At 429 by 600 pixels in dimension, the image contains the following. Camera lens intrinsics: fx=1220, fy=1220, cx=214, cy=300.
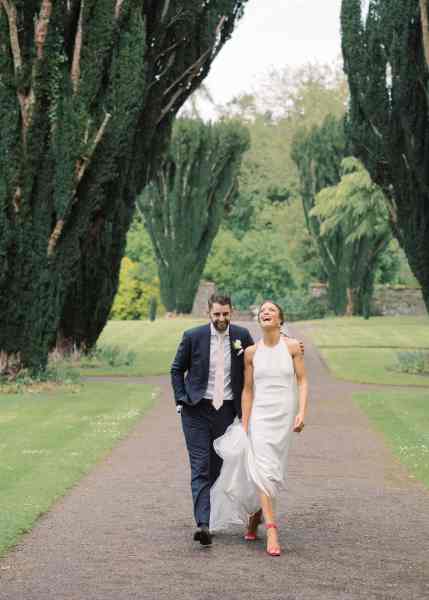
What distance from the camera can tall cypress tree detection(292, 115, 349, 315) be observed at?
4712cm

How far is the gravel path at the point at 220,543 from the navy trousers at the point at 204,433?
437mm

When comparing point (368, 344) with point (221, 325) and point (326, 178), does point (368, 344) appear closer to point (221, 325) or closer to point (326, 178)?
point (326, 178)

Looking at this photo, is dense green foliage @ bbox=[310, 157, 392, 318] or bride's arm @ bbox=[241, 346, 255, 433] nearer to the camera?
bride's arm @ bbox=[241, 346, 255, 433]

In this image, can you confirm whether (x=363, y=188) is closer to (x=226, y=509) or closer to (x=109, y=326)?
(x=109, y=326)

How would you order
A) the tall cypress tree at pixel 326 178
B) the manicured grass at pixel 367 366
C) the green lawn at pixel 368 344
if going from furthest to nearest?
the tall cypress tree at pixel 326 178 → the green lawn at pixel 368 344 → the manicured grass at pixel 367 366

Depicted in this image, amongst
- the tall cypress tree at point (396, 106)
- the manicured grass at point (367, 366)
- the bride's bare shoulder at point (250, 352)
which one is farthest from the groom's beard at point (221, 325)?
the tall cypress tree at point (396, 106)

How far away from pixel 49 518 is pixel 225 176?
39678 mm

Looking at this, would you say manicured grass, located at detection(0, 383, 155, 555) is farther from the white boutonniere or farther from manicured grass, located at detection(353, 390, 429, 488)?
manicured grass, located at detection(353, 390, 429, 488)

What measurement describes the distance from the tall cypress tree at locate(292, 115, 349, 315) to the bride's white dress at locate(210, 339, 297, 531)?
128 feet

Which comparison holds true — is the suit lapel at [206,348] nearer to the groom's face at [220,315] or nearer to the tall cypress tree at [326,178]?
the groom's face at [220,315]

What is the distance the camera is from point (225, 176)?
4784 cm

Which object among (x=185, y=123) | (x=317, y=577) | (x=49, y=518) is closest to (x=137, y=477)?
(x=49, y=518)

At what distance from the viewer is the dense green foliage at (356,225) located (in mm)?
37625

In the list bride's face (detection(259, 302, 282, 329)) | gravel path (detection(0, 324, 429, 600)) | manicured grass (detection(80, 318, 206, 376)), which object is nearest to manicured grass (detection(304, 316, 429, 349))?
manicured grass (detection(80, 318, 206, 376))
